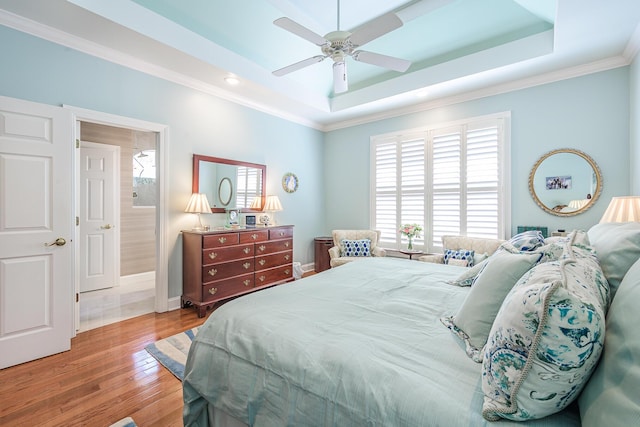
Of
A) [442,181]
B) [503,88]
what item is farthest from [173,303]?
[503,88]

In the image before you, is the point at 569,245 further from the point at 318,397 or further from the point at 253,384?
the point at 253,384

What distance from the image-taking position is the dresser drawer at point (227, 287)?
3.49 metres

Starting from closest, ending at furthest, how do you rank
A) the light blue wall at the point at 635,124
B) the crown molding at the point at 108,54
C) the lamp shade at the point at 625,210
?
the lamp shade at the point at 625,210 < the crown molding at the point at 108,54 < the light blue wall at the point at 635,124

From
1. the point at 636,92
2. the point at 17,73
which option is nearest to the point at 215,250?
the point at 17,73

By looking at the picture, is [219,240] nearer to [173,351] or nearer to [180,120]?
[173,351]

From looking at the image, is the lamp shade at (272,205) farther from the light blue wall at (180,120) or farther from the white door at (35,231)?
the white door at (35,231)

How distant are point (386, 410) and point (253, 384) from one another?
582 mm

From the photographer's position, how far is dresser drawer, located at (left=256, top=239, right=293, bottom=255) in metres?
4.12

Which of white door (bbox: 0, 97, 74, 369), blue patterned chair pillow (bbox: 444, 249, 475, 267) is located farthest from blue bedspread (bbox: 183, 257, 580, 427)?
blue patterned chair pillow (bbox: 444, 249, 475, 267)

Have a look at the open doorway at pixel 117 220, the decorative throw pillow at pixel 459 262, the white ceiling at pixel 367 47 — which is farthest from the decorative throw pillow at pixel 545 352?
the open doorway at pixel 117 220

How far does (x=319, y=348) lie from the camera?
1152 mm

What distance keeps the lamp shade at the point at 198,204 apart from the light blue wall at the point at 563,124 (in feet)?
10.6

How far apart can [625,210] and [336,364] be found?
2.78 m

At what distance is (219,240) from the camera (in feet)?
11.8
